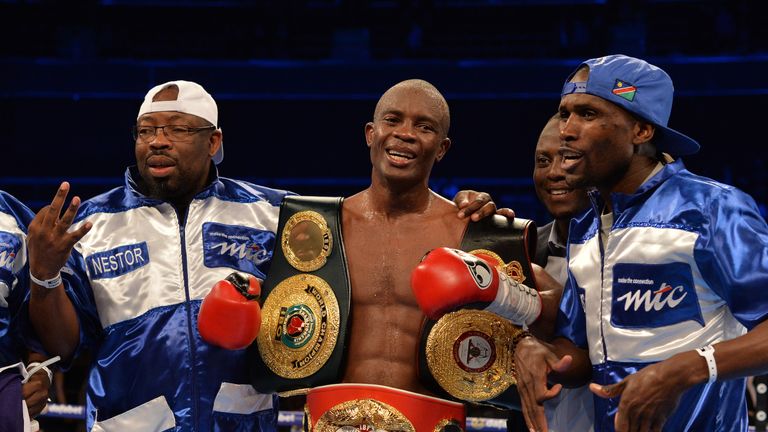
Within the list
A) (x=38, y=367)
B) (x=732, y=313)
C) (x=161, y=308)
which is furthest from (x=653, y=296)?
(x=38, y=367)

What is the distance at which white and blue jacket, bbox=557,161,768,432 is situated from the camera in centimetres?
191

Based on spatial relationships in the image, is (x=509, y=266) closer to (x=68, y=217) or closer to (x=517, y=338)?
(x=517, y=338)

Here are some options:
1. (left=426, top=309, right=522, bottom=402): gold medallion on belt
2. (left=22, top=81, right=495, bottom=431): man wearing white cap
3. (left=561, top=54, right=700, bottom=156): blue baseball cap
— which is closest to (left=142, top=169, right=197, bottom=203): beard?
(left=22, top=81, right=495, bottom=431): man wearing white cap

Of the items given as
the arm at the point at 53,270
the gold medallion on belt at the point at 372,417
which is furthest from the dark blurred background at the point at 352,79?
the gold medallion on belt at the point at 372,417

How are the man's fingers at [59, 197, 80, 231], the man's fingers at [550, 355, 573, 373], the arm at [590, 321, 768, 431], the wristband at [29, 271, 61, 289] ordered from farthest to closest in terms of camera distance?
the wristband at [29, 271, 61, 289]
the man's fingers at [59, 197, 80, 231]
the man's fingers at [550, 355, 573, 373]
the arm at [590, 321, 768, 431]

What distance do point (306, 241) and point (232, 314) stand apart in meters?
0.33

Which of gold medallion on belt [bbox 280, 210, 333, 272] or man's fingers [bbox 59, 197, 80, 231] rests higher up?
man's fingers [bbox 59, 197, 80, 231]

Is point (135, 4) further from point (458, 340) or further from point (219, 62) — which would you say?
point (458, 340)

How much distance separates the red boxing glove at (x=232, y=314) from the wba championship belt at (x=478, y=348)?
1.54 feet

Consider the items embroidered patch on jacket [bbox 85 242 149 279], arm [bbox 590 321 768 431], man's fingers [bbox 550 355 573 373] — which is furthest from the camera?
embroidered patch on jacket [bbox 85 242 149 279]

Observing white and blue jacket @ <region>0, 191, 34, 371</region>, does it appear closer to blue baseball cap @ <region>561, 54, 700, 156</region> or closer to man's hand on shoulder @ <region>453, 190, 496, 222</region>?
man's hand on shoulder @ <region>453, 190, 496, 222</region>

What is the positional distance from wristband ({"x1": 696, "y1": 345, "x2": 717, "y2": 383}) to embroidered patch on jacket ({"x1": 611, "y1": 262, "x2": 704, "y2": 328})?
0.17 meters

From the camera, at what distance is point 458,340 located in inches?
95.3

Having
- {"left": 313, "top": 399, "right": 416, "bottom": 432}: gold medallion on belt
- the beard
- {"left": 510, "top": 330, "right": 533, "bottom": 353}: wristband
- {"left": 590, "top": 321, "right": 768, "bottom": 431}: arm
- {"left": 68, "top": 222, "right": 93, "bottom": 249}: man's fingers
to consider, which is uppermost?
the beard
